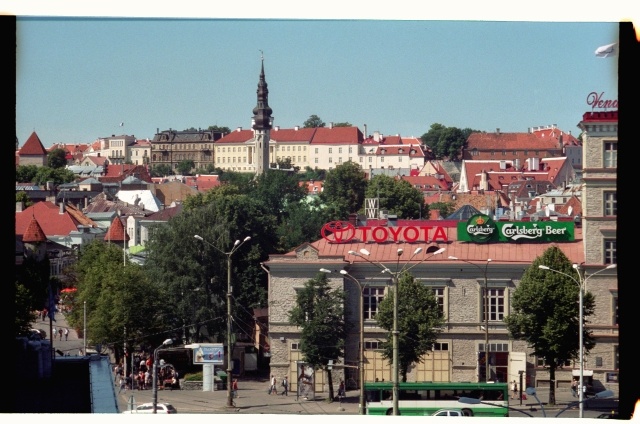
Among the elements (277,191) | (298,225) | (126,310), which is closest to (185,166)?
(277,191)

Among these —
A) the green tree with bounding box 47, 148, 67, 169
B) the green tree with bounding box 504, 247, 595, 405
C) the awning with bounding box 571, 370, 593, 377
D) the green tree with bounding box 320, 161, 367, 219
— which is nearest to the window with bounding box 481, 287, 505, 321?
the green tree with bounding box 504, 247, 595, 405

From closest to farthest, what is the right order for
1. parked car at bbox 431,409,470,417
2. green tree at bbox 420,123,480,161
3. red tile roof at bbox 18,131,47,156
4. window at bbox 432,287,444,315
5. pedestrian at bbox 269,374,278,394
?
parked car at bbox 431,409,470,417, pedestrian at bbox 269,374,278,394, window at bbox 432,287,444,315, red tile roof at bbox 18,131,47,156, green tree at bbox 420,123,480,161

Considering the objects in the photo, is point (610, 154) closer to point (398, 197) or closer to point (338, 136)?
point (398, 197)

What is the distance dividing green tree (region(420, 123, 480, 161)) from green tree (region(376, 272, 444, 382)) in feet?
155

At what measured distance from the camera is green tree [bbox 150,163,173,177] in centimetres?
10712

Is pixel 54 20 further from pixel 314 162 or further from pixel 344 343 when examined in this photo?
pixel 314 162

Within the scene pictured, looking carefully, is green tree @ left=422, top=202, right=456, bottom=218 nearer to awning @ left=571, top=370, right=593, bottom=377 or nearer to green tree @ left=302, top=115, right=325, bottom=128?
awning @ left=571, top=370, right=593, bottom=377

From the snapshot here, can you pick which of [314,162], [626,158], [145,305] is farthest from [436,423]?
[314,162]

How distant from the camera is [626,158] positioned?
20.5 meters

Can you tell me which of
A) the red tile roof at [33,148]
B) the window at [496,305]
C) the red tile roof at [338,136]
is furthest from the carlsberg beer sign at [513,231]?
the red tile roof at [338,136]

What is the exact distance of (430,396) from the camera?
77.9 feet

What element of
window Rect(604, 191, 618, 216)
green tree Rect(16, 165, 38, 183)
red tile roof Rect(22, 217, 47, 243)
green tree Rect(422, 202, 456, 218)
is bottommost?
red tile roof Rect(22, 217, 47, 243)

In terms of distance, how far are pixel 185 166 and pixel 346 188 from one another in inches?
1992

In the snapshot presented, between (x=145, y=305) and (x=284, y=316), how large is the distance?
3689 mm
